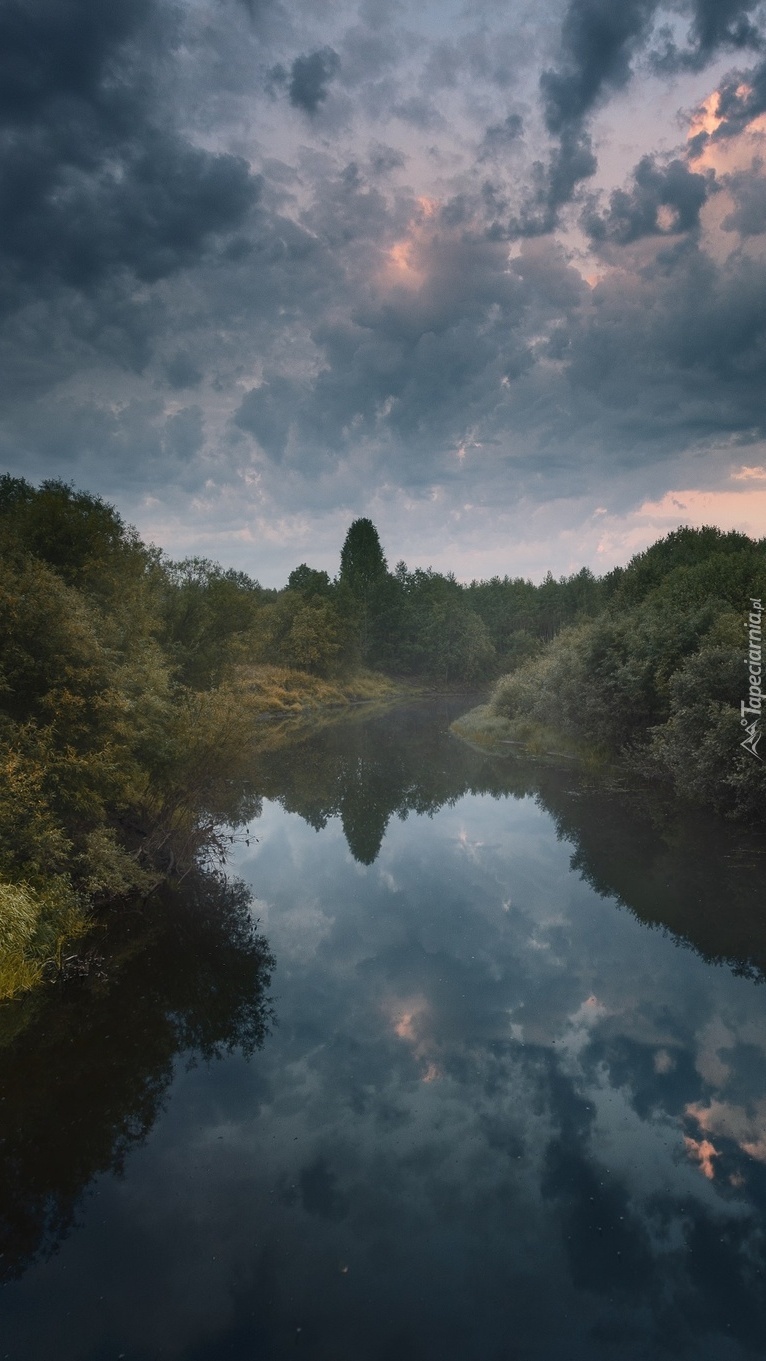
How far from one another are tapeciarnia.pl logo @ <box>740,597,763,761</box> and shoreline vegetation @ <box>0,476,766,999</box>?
1.48ft

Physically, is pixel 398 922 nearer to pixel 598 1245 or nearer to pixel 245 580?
pixel 598 1245

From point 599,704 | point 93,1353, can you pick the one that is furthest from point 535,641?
point 93,1353

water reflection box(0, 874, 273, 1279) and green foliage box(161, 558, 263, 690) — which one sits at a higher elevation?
green foliage box(161, 558, 263, 690)

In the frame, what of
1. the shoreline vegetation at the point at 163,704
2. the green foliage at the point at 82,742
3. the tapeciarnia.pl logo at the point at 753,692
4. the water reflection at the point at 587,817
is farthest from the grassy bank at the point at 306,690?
the tapeciarnia.pl logo at the point at 753,692

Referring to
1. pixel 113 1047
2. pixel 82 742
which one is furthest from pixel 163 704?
pixel 113 1047

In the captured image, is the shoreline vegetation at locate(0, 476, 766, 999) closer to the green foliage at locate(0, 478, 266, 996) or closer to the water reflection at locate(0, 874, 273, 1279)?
the green foliage at locate(0, 478, 266, 996)

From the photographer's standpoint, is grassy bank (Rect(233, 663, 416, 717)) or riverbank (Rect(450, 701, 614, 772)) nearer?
riverbank (Rect(450, 701, 614, 772))

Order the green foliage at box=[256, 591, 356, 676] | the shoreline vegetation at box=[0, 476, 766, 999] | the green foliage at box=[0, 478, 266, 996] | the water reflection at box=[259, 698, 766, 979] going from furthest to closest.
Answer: the green foliage at box=[256, 591, 356, 676]
the water reflection at box=[259, 698, 766, 979]
the shoreline vegetation at box=[0, 476, 766, 999]
the green foliage at box=[0, 478, 266, 996]

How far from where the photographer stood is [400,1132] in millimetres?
12680

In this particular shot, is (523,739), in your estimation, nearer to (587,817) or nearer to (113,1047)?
(587,817)

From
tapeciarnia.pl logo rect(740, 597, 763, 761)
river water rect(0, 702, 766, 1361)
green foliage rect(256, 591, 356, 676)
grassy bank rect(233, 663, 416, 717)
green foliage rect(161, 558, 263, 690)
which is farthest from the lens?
green foliage rect(256, 591, 356, 676)

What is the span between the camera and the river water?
30.4 feet

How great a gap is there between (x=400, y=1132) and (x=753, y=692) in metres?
23.6

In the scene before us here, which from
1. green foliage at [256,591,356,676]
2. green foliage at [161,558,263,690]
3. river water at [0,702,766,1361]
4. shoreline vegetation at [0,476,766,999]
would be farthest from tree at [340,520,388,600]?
river water at [0,702,766,1361]
